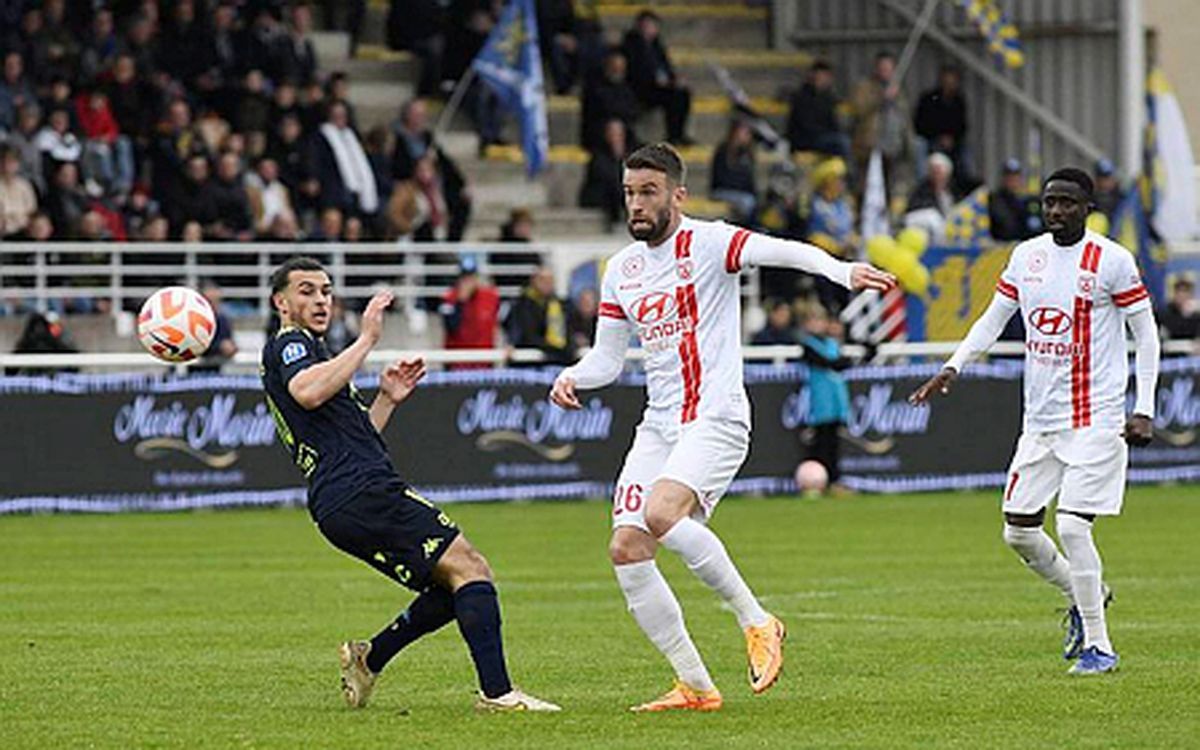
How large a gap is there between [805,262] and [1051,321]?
9.03 ft

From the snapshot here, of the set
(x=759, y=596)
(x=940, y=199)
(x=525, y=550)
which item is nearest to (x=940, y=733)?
(x=759, y=596)

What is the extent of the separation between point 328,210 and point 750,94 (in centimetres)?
1008

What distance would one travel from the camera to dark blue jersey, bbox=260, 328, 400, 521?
11492 millimetres

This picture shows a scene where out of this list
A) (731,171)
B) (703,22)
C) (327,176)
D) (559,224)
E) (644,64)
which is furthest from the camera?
(703,22)

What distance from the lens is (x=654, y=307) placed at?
11820 mm

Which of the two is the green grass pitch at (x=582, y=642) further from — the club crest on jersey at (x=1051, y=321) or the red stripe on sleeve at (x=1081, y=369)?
the club crest on jersey at (x=1051, y=321)

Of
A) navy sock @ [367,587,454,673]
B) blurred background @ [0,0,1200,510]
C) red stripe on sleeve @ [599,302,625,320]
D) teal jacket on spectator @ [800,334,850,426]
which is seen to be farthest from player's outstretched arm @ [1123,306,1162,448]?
teal jacket on spectator @ [800,334,850,426]

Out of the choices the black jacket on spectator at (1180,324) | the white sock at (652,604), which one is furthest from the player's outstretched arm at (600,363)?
the black jacket on spectator at (1180,324)

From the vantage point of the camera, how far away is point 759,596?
706 inches

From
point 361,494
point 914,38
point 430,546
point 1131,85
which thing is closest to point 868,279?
point 430,546

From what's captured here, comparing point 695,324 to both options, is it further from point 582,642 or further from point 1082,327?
point 582,642

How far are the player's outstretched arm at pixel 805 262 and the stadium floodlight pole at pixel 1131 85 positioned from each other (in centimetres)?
2676

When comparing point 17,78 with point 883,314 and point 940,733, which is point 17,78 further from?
point 940,733

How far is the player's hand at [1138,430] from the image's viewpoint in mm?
13102
